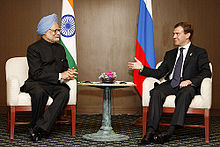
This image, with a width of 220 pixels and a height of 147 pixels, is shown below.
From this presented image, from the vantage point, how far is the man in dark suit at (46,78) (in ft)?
12.1

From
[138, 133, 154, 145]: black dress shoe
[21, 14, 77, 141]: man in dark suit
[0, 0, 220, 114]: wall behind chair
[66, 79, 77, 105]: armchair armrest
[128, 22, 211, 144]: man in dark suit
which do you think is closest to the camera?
[138, 133, 154, 145]: black dress shoe

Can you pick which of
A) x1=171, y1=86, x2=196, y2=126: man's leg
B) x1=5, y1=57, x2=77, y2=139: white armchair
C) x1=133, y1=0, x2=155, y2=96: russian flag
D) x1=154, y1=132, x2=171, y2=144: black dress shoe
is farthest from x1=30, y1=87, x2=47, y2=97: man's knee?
x1=133, y1=0, x2=155, y2=96: russian flag

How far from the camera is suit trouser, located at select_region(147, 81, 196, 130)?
358 centimetres

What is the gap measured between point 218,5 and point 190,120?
6.82ft

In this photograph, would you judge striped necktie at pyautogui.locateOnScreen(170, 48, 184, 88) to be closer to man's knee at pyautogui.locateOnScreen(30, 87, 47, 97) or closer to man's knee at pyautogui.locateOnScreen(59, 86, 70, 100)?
man's knee at pyautogui.locateOnScreen(59, 86, 70, 100)

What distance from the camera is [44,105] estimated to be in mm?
3762

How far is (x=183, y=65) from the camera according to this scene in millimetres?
4059

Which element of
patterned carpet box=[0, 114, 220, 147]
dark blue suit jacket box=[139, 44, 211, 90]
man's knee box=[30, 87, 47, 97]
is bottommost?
patterned carpet box=[0, 114, 220, 147]

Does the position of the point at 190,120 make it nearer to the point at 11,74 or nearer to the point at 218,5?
the point at 218,5

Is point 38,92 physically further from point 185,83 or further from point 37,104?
point 185,83

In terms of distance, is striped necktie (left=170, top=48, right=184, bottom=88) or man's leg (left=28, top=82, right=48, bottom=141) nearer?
man's leg (left=28, top=82, right=48, bottom=141)

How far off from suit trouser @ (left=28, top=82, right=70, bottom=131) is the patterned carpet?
0.66 feet

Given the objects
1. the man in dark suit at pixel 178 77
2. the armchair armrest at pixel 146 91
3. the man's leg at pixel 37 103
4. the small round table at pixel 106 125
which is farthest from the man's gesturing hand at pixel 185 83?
the man's leg at pixel 37 103

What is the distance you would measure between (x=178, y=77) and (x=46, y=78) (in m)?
1.61
